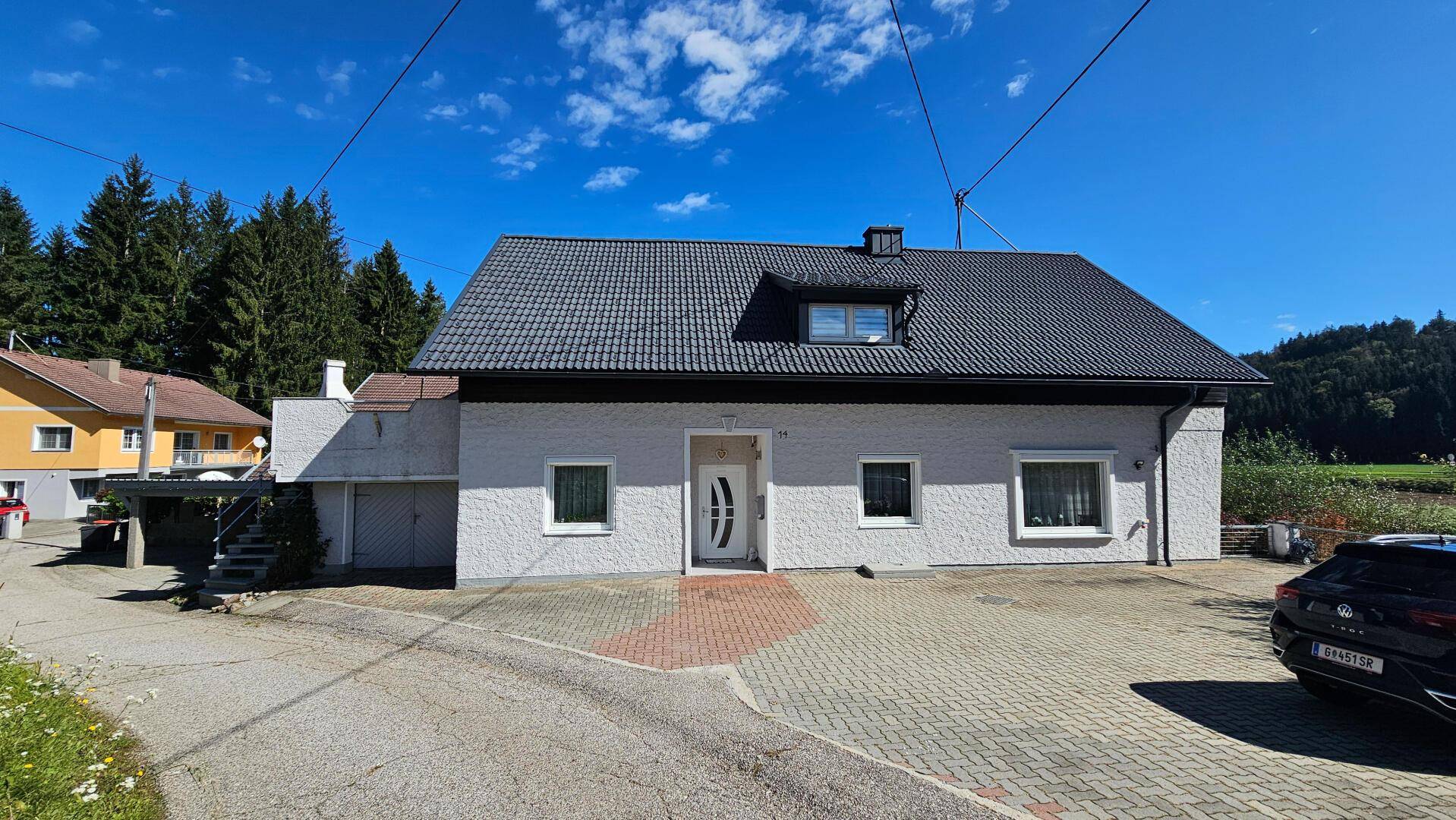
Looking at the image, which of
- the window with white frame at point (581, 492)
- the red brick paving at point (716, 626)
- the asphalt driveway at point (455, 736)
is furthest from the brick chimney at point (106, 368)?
the red brick paving at point (716, 626)

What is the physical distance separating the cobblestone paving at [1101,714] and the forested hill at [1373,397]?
5112 centimetres

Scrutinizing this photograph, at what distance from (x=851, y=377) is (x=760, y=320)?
8.33 ft

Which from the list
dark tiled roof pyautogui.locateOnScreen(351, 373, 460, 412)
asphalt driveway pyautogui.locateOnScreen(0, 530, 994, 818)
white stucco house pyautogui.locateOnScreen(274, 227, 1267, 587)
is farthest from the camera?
dark tiled roof pyautogui.locateOnScreen(351, 373, 460, 412)

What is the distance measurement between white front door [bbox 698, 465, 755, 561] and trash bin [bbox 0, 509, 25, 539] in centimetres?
2531

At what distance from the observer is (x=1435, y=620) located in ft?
14.0

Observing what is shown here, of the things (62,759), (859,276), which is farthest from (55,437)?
(859,276)

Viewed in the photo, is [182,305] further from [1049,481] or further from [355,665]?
[1049,481]

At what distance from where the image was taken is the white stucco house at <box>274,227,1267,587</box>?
10.7 m

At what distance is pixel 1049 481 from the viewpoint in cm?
1184

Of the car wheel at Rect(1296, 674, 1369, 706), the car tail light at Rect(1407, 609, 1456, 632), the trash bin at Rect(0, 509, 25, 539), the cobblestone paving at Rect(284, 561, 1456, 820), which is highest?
the car tail light at Rect(1407, 609, 1456, 632)

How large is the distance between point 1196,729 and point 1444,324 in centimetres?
8308

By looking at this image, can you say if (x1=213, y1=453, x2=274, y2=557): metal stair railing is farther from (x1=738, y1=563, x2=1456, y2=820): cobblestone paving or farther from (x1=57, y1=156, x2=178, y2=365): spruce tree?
(x1=57, y1=156, x2=178, y2=365): spruce tree

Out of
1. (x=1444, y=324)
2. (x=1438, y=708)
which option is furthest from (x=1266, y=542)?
(x=1444, y=324)

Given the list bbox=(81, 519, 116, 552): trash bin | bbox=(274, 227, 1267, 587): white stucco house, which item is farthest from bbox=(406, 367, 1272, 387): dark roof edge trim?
bbox=(81, 519, 116, 552): trash bin
